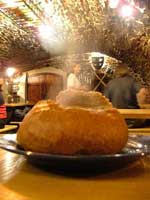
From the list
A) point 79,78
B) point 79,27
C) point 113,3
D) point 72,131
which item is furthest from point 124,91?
point 79,78

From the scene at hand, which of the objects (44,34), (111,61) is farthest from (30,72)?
(44,34)

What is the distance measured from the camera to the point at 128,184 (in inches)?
19.0

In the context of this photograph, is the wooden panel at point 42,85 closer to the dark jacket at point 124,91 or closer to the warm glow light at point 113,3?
the dark jacket at point 124,91

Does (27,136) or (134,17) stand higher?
(134,17)

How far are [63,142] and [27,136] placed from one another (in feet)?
0.22

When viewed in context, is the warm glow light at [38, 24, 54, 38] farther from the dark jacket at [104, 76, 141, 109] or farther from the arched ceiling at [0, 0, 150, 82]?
the dark jacket at [104, 76, 141, 109]

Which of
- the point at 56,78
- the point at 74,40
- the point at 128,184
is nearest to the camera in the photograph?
the point at 128,184

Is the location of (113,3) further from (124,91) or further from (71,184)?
(71,184)

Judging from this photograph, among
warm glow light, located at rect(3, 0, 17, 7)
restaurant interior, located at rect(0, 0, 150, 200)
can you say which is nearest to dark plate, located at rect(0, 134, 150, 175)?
restaurant interior, located at rect(0, 0, 150, 200)

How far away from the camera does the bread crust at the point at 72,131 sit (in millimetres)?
507

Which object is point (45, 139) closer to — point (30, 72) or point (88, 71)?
point (88, 71)

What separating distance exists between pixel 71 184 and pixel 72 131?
0.08m

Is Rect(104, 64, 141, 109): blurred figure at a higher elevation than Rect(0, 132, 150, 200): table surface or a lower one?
higher

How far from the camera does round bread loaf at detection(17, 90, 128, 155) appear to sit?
507 mm
